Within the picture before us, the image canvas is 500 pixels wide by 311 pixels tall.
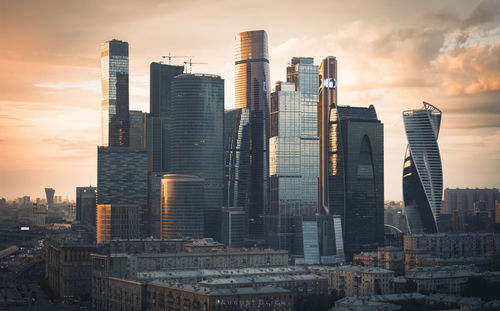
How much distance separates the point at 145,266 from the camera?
498 feet

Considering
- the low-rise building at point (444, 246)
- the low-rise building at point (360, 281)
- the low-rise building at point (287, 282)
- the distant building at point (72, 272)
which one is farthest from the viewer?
the low-rise building at point (444, 246)

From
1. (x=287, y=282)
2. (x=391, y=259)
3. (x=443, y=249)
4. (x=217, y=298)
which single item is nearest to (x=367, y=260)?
(x=391, y=259)

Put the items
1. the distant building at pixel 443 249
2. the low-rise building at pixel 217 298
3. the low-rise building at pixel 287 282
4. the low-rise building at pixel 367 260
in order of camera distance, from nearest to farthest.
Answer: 1. the low-rise building at pixel 217 298
2. the low-rise building at pixel 287 282
3. the distant building at pixel 443 249
4. the low-rise building at pixel 367 260

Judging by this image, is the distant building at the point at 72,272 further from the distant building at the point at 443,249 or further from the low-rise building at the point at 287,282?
the distant building at the point at 443,249

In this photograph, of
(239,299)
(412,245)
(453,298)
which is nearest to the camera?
(239,299)

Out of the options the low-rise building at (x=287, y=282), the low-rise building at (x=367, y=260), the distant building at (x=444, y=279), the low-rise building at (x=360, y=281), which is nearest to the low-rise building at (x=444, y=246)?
the low-rise building at (x=367, y=260)

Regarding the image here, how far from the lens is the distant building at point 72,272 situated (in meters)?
156

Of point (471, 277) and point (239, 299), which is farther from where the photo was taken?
point (471, 277)

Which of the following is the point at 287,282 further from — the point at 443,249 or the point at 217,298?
the point at 443,249

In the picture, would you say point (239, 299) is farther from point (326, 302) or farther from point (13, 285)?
point (13, 285)

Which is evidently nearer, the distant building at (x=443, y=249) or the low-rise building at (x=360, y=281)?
the low-rise building at (x=360, y=281)

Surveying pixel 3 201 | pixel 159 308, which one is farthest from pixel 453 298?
pixel 3 201

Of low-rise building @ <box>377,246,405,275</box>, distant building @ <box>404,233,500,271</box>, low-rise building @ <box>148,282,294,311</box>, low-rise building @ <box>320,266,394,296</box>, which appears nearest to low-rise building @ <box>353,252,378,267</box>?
low-rise building @ <box>377,246,405,275</box>

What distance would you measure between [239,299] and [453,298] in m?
31.0
